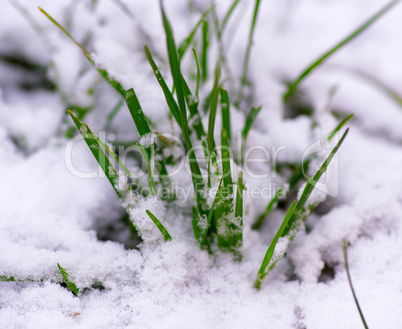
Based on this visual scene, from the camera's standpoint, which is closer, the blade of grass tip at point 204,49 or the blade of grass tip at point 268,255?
the blade of grass tip at point 268,255

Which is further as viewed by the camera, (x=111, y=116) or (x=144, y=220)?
(x=111, y=116)

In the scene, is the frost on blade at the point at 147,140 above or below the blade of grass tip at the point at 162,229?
above

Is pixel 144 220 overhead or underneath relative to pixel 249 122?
underneath

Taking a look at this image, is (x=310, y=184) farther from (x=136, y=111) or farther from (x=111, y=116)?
(x=111, y=116)

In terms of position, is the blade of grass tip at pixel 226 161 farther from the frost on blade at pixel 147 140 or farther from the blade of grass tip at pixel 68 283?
the blade of grass tip at pixel 68 283

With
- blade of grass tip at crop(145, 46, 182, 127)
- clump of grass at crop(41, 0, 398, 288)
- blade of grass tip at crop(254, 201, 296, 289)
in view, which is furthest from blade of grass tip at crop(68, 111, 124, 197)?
blade of grass tip at crop(254, 201, 296, 289)

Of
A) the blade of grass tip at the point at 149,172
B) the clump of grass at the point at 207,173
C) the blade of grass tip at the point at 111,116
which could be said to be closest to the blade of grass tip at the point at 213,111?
the clump of grass at the point at 207,173

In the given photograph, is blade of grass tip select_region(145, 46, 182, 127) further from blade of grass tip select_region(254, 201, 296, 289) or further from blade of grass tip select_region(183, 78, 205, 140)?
blade of grass tip select_region(254, 201, 296, 289)

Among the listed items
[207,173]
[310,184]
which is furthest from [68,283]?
[310,184]
